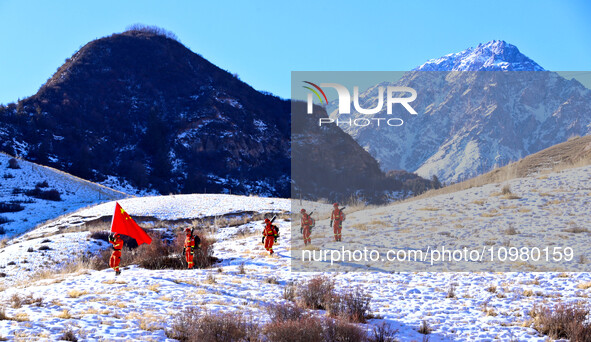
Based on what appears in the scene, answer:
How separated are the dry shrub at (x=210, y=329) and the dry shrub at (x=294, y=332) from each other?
1.22 ft

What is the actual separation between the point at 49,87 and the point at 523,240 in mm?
90024

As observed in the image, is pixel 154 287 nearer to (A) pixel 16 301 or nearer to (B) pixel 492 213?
(A) pixel 16 301

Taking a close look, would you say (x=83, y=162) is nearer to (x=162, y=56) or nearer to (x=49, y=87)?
(x=49, y=87)

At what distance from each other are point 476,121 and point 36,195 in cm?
5678

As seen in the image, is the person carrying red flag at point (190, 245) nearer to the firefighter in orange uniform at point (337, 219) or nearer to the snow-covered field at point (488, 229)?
the snow-covered field at point (488, 229)

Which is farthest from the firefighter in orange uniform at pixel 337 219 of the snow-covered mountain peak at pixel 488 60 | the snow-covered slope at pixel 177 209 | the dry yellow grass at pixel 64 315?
the snow-covered mountain peak at pixel 488 60

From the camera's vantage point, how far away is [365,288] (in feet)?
35.6

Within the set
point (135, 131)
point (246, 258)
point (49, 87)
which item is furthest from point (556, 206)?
point (49, 87)

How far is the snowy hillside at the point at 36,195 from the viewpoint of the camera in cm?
3400

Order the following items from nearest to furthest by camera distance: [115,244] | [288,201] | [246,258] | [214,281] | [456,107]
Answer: [214,281] < [115,244] < [246,258] < [288,201] < [456,107]

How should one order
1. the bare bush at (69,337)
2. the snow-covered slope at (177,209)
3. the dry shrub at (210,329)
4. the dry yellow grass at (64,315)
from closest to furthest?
the bare bush at (69,337) < the dry shrub at (210,329) < the dry yellow grass at (64,315) < the snow-covered slope at (177,209)

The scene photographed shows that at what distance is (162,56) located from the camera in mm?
102438

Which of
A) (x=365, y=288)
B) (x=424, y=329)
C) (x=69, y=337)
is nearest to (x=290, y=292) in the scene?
(x=365, y=288)

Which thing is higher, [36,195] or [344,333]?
[36,195]
